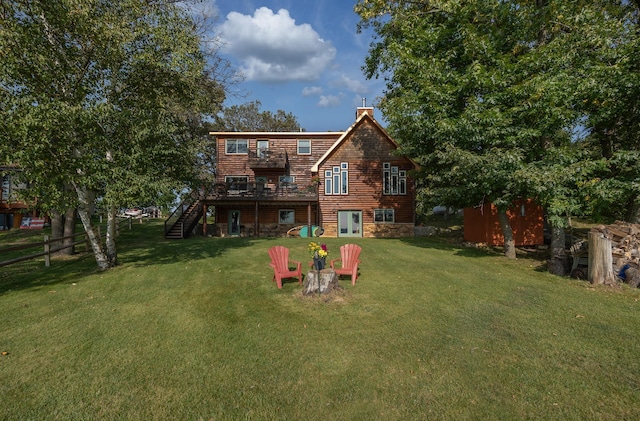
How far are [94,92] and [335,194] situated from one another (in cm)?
1544

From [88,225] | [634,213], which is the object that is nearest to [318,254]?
[88,225]

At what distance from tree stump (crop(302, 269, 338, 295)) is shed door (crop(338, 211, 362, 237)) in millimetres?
A: 15418

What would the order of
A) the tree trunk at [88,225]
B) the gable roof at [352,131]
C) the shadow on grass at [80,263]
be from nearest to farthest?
the shadow on grass at [80,263] → the tree trunk at [88,225] → the gable roof at [352,131]

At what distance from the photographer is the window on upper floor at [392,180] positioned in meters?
22.6

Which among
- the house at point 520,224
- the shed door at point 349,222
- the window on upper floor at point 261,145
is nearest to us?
the house at point 520,224

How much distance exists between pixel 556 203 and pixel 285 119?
1477 inches

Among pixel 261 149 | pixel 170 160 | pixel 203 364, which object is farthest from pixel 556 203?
pixel 261 149

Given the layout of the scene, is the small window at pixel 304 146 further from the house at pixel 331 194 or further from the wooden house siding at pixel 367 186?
the wooden house siding at pixel 367 186

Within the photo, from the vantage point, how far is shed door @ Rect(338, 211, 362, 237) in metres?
22.8

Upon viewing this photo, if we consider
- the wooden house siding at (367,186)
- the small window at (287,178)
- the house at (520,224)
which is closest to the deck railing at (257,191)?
the wooden house siding at (367,186)

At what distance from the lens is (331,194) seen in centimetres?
2275

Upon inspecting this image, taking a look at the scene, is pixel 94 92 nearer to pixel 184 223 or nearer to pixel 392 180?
pixel 184 223

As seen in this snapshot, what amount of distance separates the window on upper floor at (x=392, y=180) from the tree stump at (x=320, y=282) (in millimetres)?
16136

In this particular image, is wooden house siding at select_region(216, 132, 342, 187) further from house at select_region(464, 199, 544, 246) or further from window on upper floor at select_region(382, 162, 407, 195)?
house at select_region(464, 199, 544, 246)
